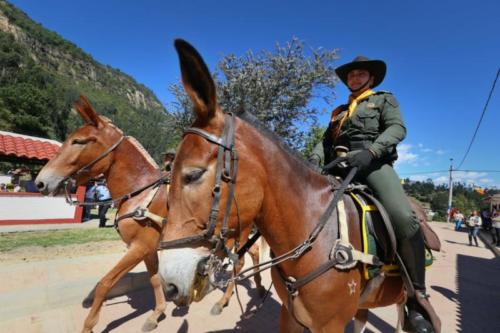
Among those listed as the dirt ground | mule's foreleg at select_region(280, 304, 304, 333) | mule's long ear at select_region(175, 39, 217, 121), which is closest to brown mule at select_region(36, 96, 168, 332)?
mule's foreleg at select_region(280, 304, 304, 333)

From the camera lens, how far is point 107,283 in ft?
10.6

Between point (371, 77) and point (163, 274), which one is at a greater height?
point (371, 77)

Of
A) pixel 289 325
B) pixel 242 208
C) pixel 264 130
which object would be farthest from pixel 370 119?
pixel 289 325

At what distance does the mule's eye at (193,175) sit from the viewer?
4.61 ft

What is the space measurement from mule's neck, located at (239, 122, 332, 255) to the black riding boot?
0.76m

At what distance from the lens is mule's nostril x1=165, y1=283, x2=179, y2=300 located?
1265 mm

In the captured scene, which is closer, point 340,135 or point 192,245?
point 192,245

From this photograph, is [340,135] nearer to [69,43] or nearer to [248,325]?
[248,325]

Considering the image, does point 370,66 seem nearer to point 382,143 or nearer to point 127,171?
point 382,143

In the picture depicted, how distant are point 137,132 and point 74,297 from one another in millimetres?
77273

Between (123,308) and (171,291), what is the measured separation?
4.03 metres

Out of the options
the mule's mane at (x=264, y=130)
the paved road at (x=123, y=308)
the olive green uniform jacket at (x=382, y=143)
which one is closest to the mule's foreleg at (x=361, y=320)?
the paved road at (x=123, y=308)

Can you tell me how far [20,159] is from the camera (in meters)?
11.4

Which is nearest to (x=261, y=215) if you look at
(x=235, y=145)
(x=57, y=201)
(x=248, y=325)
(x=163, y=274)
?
(x=235, y=145)
